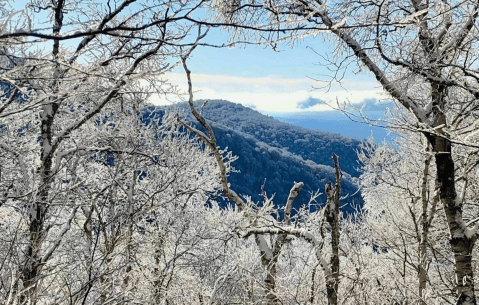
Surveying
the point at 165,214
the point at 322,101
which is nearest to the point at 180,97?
the point at 322,101

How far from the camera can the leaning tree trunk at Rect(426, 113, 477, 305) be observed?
4.25 meters

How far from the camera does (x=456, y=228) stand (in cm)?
448

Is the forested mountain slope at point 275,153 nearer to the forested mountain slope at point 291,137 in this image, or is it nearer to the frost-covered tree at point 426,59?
the forested mountain slope at point 291,137

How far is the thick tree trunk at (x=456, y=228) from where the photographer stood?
4.24m

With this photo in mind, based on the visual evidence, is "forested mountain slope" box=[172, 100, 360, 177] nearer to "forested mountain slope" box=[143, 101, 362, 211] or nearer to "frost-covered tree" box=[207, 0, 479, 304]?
"forested mountain slope" box=[143, 101, 362, 211]

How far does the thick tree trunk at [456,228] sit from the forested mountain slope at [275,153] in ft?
124

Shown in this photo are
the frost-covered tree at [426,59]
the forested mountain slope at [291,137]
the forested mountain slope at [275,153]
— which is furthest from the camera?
the forested mountain slope at [291,137]

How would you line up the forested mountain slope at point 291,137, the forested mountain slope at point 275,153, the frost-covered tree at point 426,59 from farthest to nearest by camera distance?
the forested mountain slope at point 291,137 < the forested mountain slope at point 275,153 < the frost-covered tree at point 426,59

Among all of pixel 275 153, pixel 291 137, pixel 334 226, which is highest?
pixel 291 137

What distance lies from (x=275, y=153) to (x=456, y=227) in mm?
96381

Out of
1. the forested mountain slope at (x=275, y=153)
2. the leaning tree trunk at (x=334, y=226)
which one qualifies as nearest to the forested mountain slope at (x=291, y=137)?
the forested mountain slope at (x=275, y=153)

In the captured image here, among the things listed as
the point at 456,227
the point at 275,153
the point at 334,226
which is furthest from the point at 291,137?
the point at 334,226

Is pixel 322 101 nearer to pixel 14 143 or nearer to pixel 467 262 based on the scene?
pixel 467 262

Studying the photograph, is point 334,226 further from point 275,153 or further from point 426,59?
point 275,153
